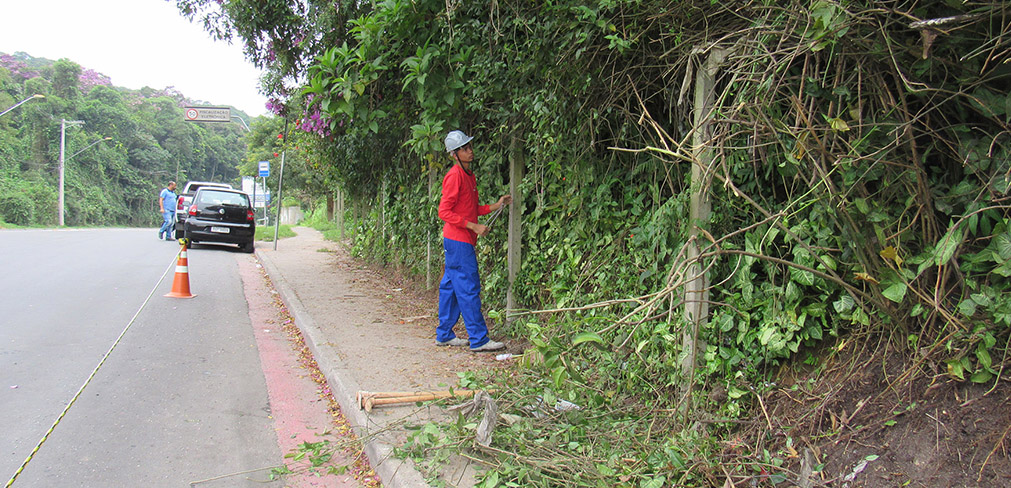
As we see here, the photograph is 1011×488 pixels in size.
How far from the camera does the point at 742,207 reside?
11.0 feet

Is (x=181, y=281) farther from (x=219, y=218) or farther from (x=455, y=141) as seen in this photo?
(x=219, y=218)

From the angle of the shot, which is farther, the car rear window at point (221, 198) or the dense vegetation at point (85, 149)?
the dense vegetation at point (85, 149)

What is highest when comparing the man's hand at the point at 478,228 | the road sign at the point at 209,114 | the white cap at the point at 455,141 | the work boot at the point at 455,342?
the road sign at the point at 209,114

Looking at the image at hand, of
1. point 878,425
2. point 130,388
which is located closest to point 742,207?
point 878,425

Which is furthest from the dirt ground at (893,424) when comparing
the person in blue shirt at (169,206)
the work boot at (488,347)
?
the person in blue shirt at (169,206)

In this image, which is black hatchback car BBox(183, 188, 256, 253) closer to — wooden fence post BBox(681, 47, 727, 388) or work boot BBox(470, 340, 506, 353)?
work boot BBox(470, 340, 506, 353)

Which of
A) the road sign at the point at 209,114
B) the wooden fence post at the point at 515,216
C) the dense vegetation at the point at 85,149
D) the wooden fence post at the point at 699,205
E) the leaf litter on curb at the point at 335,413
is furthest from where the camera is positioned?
the dense vegetation at the point at 85,149

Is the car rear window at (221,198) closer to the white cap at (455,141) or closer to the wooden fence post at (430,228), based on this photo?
the wooden fence post at (430,228)

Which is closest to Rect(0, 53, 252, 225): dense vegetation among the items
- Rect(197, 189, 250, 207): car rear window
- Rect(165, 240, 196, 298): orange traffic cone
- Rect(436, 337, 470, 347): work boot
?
Rect(197, 189, 250, 207): car rear window

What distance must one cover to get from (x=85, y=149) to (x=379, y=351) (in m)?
50.8

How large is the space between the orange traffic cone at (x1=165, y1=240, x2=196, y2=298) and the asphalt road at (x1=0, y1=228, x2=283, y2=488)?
210mm

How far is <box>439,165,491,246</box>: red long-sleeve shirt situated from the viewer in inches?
219

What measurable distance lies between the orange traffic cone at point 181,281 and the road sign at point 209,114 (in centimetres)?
1699

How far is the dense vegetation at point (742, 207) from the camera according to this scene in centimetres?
241
